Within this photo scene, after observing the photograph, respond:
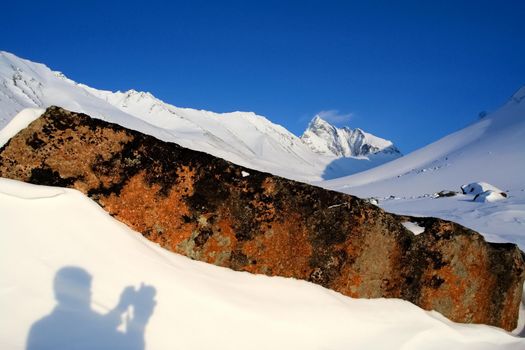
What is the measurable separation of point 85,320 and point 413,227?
13.1 feet

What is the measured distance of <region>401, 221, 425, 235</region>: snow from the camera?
5426 mm

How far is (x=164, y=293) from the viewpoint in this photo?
377 centimetres

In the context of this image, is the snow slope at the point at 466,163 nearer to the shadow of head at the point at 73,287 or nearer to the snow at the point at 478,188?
the snow at the point at 478,188

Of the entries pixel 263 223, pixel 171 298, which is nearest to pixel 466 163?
pixel 263 223

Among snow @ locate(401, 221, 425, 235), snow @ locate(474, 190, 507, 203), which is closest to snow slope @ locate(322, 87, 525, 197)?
snow @ locate(474, 190, 507, 203)

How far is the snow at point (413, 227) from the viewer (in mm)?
5426

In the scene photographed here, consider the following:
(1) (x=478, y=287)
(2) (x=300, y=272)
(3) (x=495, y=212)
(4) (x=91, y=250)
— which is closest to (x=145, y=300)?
(4) (x=91, y=250)

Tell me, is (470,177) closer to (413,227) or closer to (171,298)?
(413,227)

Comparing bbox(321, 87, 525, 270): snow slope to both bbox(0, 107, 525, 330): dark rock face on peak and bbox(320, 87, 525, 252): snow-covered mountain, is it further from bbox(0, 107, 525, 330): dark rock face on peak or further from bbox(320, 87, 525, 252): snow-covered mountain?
bbox(0, 107, 525, 330): dark rock face on peak

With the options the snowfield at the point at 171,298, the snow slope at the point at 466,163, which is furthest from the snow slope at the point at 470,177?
the snowfield at the point at 171,298

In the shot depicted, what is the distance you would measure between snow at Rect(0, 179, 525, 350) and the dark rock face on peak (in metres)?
0.21

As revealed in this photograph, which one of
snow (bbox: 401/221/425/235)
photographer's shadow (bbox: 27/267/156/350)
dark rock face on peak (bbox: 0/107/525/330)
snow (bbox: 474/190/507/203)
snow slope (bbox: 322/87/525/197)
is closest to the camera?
photographer's shadow (bbox: 27/267/156/350)

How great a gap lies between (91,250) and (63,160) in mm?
1087

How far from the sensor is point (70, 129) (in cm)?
444
